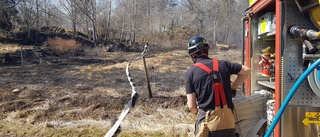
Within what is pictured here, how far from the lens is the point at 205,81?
8.20ft

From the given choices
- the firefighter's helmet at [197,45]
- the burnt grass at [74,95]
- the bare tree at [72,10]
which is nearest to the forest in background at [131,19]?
the bare tree at [72,10]

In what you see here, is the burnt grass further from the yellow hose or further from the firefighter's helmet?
the yellow hose

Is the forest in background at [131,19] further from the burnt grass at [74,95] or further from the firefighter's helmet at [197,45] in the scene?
the firefighter's helmet at [197,45]

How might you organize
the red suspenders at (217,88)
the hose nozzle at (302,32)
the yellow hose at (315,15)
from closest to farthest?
the hose nozzle at (302,32) → the yellow hose at (315,15) → the red suspenders at (217,88)

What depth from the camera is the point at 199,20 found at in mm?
34000

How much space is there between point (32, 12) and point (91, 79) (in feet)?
63.3

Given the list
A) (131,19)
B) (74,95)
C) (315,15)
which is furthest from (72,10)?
(315,15)

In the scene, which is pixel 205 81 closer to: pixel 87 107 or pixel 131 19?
pixel 87 107

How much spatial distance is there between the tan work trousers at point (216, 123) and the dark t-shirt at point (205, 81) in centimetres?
7

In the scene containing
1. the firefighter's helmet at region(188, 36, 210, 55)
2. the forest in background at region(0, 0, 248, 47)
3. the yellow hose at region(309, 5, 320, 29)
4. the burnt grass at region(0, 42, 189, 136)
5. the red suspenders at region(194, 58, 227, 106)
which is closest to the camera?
the yellow hose at region(309, 5, 320, 29)

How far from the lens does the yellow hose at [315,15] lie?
7.21 feet

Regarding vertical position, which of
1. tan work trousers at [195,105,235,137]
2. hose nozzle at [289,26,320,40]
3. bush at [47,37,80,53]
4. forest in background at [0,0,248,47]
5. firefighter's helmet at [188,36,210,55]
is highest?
forest in background at [0,0,248,47]

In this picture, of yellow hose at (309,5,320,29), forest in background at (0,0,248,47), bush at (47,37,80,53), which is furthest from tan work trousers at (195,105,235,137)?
forest in background at (0,0,248,47)

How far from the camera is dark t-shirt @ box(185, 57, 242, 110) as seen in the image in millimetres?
2510
